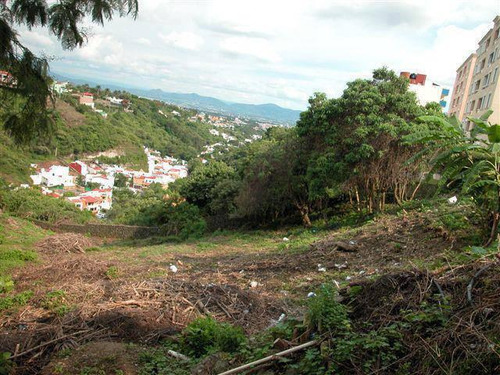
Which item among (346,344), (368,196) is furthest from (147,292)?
(368,196)

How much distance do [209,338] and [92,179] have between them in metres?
63.6

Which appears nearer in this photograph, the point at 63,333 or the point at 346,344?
the point at 346,344

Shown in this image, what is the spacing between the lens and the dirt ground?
5.19m

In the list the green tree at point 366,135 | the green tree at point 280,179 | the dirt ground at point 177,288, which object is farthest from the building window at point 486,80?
the dirt ground at point 177,288

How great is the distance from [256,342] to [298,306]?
6.67ft

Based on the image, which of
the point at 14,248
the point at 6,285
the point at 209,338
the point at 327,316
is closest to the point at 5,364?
the point at 209,338

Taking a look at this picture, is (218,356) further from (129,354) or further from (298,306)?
(298,306)

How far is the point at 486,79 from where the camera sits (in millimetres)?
28453

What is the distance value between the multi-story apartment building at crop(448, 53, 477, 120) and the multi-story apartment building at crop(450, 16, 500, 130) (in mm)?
414

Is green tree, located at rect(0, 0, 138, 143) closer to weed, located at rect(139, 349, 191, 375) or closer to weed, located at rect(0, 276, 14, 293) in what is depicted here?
weed, located at rect(0, 276, 14, 293)

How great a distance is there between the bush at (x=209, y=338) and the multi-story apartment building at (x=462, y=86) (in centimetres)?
3256

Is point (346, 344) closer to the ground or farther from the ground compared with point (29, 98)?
closer to the ground

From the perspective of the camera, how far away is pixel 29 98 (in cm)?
770

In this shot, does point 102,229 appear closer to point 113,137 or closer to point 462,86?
point 462,86
